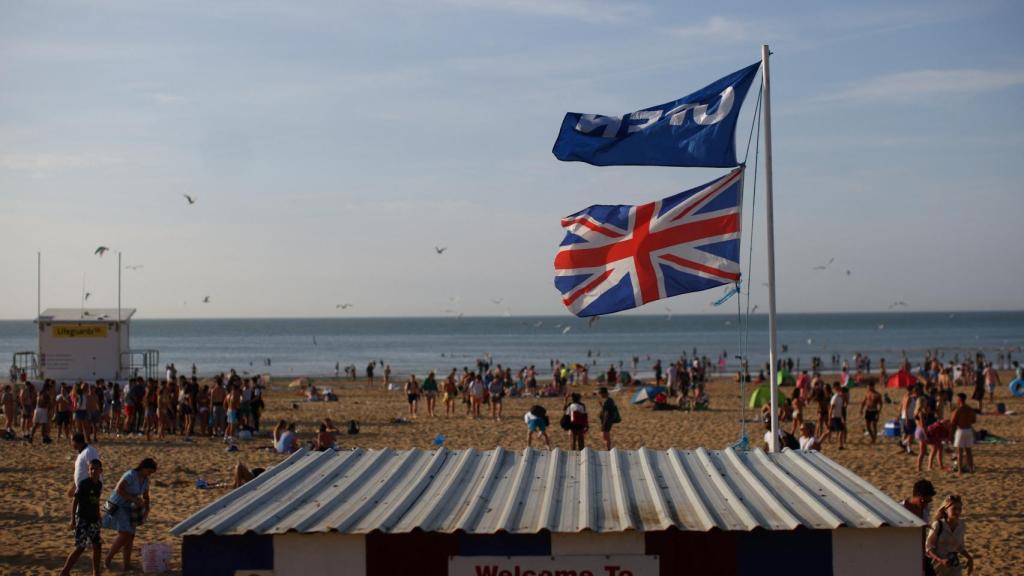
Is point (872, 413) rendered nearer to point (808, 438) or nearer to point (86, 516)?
point (808, 438)

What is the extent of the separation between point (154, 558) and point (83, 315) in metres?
21.4

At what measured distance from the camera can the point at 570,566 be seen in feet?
18.2

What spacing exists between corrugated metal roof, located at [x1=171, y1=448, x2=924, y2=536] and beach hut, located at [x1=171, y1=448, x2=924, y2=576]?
0.06 feet

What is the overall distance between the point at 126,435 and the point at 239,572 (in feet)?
59.0

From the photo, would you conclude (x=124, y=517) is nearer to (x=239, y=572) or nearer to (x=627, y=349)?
(x=239, y=572)

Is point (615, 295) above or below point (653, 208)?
below

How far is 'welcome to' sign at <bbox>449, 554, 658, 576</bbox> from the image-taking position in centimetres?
553

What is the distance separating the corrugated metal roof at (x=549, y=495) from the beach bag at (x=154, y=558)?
351 cm

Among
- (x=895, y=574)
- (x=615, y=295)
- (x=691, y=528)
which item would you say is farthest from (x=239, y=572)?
(x=615, y=295)

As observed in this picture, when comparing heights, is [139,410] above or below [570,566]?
below

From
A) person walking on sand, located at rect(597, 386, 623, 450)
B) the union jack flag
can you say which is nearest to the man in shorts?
the union jack flag

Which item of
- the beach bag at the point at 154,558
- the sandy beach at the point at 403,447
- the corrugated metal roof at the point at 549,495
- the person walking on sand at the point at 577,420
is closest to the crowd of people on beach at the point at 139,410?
the sandy beach at the point at 403,447

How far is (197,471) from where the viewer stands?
674 inches

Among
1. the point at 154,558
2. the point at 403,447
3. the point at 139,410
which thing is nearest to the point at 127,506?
the point at 154,558
